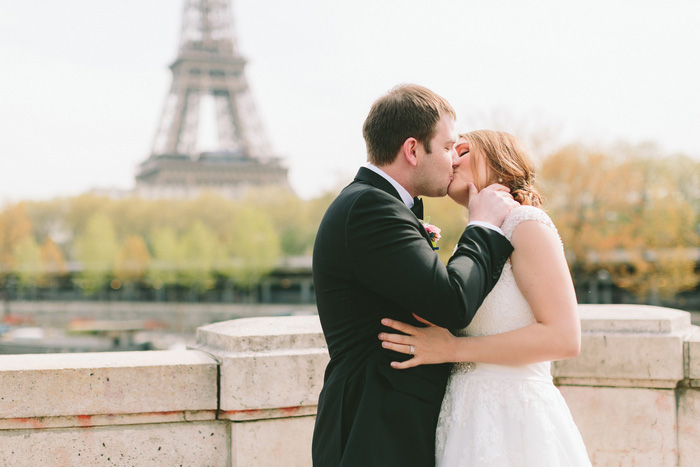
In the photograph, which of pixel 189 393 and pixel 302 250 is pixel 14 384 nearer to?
pixel 189 393

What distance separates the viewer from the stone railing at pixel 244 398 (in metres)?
3.11

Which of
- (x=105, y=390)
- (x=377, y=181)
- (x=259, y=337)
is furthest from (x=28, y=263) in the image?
(x=377, y=181)

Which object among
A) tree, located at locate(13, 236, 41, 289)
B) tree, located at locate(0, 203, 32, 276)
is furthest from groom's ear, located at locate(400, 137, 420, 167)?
tree, located at locate(0, 203, 32, 276)

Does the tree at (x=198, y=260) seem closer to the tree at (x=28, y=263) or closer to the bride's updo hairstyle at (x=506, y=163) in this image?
the tree at (x=28, y=263)

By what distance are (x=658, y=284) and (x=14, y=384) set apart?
2775 centimetres

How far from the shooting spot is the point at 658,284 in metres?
27.3

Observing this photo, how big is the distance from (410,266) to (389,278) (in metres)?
0.07

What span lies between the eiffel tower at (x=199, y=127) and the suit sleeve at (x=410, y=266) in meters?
62.1

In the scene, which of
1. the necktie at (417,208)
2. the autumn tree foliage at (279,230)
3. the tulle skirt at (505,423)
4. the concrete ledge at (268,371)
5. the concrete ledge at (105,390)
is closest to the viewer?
the tulle skirt at (505,423)

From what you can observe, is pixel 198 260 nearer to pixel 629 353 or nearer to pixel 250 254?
pixel 250 254

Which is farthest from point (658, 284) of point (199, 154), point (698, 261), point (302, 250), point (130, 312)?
point (199, 154)

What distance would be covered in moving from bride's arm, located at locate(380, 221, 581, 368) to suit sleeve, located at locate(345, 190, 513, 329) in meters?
0.15

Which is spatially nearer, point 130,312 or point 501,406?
point 501,406

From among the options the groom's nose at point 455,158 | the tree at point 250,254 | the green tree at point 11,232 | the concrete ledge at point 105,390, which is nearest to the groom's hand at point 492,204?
the groom's nose at point 455,158
